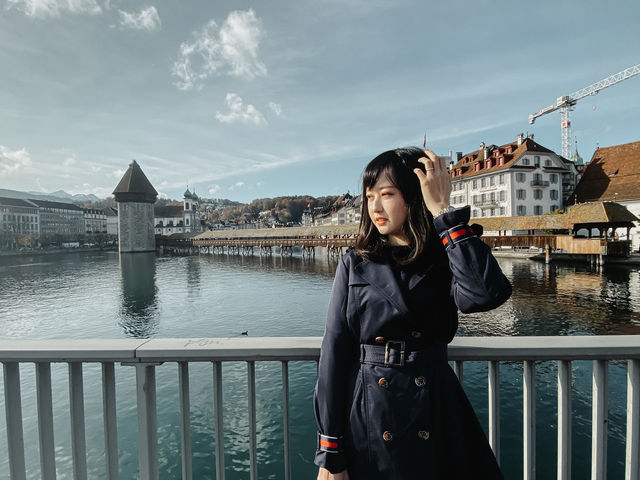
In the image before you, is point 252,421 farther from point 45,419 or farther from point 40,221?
point 40,221

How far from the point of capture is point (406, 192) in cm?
134

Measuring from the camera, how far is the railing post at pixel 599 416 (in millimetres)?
1460

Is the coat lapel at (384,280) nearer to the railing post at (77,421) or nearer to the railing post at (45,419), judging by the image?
the railing post at (77,421)

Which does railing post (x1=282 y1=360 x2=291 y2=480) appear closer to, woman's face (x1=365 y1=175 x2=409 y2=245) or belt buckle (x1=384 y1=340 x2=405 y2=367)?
belt buckle (x1=384 y1=340 x2=405 y2=367)

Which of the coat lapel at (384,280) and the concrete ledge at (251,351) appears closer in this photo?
the coat lapel at (384,280)

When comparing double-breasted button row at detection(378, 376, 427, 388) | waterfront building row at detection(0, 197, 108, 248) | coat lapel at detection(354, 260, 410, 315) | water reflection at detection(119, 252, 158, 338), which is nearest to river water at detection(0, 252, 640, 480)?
water reflection at detection(119, 252, 158, 338)

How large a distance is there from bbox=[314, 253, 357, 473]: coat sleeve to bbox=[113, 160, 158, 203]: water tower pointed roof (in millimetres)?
63899

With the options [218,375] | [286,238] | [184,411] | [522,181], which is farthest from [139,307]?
[286,238]

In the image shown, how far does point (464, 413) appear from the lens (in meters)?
1.26

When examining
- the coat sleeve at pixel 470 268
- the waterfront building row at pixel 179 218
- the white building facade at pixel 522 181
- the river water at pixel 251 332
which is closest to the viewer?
the coat sleeve at pixel 470 268

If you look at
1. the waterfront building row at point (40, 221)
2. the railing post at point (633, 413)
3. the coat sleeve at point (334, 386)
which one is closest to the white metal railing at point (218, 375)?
the railing post at point (633, 413)

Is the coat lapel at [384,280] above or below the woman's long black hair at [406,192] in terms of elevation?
below

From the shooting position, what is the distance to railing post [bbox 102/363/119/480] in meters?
1.46

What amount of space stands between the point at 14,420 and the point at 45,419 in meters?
0.13
